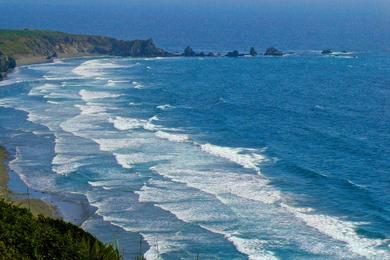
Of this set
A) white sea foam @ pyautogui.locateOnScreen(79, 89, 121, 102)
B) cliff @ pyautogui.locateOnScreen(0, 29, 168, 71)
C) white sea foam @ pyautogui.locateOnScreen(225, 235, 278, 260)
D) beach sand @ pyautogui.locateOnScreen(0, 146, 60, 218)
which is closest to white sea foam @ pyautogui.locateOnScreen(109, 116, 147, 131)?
white sea foam @ pyautogui.locateOnScreen(79, 89, 121, 102)

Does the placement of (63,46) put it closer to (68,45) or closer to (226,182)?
(68,45)

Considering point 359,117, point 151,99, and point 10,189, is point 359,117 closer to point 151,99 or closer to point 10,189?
point 151,99

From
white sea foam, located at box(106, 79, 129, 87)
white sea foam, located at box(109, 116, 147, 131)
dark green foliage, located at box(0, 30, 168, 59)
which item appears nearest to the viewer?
white sea foam, located at box(109, 116, 147, 131)

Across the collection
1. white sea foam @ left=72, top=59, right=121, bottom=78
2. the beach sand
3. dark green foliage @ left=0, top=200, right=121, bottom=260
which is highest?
dark green foliage @ left=0, top=200, right=121, bottom=260

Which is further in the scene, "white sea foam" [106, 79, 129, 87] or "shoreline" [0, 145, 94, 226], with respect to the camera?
"white sea foam" [106, 79, 129, 87]

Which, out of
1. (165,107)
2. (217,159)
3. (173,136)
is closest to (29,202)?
(217,159)

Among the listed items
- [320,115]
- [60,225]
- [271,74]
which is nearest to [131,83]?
[271,74]

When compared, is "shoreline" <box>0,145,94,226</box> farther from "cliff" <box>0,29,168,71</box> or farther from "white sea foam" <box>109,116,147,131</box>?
"cliff" <box>0,29,168,71</box>

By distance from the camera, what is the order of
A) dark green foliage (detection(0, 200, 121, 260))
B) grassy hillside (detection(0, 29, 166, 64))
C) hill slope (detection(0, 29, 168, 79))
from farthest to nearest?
grassy hillside (detection(0, 29, 166, 64)) < hill slope (detection(0, 29, 168, 79)) < dark green foliage (detection(0, 200, 121, 260))
